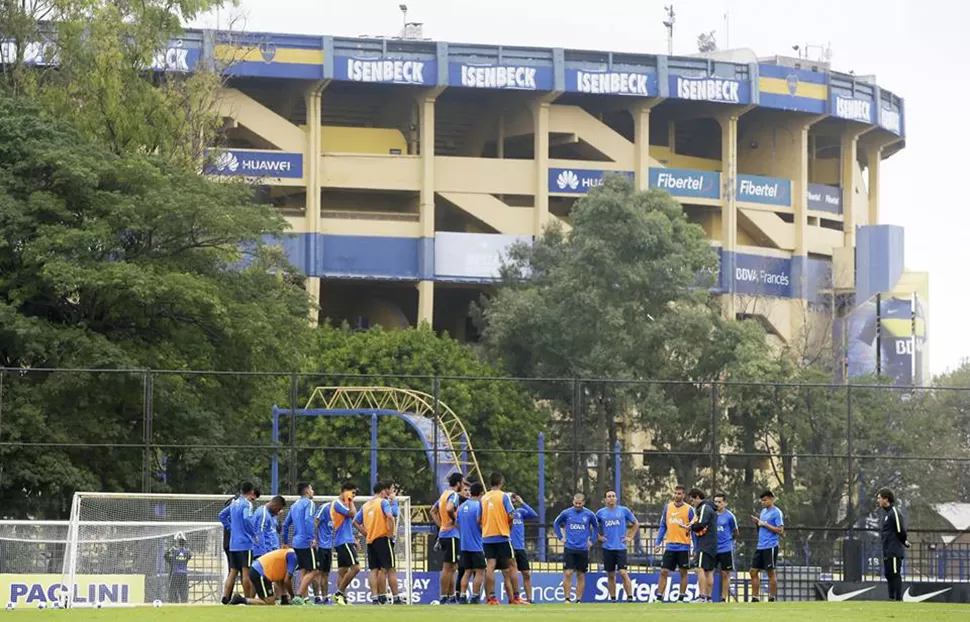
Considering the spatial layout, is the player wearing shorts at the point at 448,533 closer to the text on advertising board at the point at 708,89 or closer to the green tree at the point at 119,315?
A: the green tree at the point at 119,315

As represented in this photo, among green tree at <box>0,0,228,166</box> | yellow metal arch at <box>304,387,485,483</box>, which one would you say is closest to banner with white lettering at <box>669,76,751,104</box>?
yellow metal arch at <box>304,387,485,483</box>

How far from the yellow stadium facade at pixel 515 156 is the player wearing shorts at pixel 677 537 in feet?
136

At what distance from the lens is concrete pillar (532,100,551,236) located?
74.4m

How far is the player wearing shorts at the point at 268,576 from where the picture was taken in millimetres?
23812

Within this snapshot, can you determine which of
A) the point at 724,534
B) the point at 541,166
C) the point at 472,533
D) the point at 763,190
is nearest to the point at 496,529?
the point at 472,533

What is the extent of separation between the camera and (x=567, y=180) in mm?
75562

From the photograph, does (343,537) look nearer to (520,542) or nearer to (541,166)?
(520,542)

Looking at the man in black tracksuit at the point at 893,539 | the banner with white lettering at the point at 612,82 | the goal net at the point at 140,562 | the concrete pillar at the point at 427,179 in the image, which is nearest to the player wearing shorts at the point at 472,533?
the goal net at the point at 140,562

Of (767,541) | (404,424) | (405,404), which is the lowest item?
(767,541)

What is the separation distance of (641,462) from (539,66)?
77.5ft

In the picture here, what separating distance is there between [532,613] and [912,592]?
39.0 feet

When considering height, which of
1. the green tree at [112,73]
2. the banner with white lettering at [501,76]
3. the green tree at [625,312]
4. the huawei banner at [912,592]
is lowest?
the huawei banner at [912,592]

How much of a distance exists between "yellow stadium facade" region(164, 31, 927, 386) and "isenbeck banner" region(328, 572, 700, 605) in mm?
38634

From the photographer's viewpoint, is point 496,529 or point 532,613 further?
point 496,529
